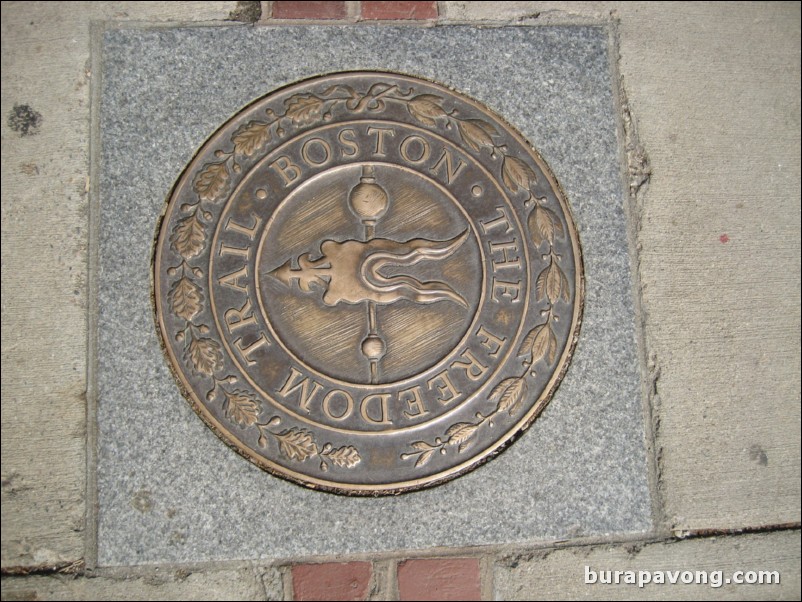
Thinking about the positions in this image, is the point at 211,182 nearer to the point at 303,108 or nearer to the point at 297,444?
the point at 303,108

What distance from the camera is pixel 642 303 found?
2.36 metres

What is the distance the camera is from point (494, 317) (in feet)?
7.37

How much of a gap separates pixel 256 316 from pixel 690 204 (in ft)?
5.55

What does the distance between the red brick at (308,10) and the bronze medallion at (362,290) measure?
0.31 m

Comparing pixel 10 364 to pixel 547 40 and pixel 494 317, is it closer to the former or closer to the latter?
pixel 494 317

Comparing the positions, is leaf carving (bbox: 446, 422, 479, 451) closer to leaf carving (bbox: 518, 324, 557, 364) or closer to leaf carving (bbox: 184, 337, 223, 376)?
leaf carving (bbox: 518, 324, 557, 364)

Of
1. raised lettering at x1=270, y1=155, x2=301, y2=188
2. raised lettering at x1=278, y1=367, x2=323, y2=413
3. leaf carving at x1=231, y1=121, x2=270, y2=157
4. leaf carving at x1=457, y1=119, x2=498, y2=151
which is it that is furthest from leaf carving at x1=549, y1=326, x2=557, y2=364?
leaf carving at x1=231, y1=121, x2=270, y2=157

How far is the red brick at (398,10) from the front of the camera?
7.93 feet

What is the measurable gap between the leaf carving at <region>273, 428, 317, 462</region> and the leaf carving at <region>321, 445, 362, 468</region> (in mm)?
65

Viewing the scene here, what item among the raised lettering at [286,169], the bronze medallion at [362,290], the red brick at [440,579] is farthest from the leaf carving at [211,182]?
the red brick at [440,579]

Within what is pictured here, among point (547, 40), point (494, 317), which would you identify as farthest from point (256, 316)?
point (547, 40)

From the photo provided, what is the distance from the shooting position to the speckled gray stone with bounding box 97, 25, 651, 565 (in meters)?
2.18

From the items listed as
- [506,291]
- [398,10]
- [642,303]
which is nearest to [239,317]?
[506,291]
